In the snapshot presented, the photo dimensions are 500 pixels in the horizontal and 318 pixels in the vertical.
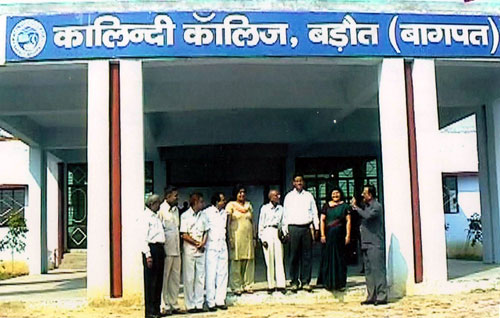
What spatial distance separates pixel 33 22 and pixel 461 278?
23.6ft

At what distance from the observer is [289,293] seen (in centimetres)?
965

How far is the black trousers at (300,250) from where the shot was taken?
9.59 metres

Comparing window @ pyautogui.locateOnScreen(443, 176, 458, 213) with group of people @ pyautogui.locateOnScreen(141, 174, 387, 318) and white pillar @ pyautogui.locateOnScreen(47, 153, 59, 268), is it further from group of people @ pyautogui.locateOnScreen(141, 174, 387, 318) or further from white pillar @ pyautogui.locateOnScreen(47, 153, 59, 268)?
group of people @ pyautogui.locateOnScreen(141, 174, 387, 318)

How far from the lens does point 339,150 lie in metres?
19.0

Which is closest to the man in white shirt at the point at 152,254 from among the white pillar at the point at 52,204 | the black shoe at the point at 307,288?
the black shoe at the point at 307,288

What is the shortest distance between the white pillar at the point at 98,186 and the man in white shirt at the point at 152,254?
3.82ft

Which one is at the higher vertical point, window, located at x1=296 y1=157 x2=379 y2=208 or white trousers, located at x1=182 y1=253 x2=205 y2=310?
window, located at x1=296 y1=157 x2=379 y2=208

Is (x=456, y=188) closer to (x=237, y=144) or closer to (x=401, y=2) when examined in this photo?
(x=237, y=144)

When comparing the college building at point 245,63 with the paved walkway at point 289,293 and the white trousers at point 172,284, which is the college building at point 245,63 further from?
the white trousers at point 172,284

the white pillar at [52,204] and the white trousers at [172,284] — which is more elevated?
the white pillar at [52,204]

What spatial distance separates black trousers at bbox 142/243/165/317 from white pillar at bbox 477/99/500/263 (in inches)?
273

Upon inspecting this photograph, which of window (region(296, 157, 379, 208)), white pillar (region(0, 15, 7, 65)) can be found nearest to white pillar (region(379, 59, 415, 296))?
white pillar (region(0, 15, 7, 65))

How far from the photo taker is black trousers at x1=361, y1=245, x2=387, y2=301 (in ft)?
30.2

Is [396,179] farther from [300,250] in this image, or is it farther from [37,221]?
[37,221]
